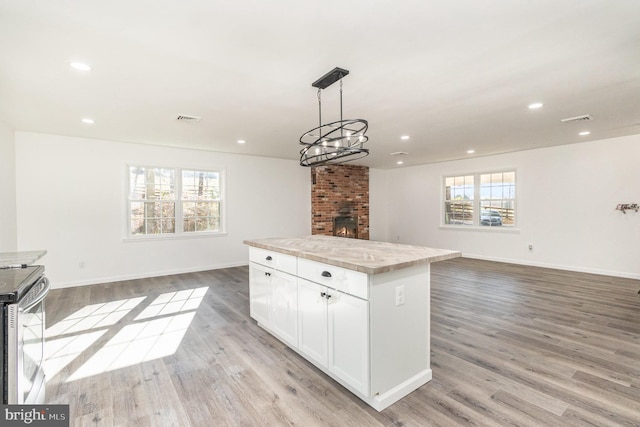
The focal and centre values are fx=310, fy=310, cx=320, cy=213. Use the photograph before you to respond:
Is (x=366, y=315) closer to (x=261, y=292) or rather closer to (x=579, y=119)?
(x=261, y=292)

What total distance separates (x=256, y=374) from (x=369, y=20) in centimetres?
262

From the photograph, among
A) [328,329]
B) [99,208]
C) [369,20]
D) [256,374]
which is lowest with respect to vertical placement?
[256,374]

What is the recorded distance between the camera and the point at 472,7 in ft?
5.95

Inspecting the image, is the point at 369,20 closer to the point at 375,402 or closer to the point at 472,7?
the point at 472,7

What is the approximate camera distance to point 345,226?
8516mm

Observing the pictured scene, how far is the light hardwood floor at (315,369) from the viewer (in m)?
1.93

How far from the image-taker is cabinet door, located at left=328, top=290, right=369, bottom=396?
1975 mm

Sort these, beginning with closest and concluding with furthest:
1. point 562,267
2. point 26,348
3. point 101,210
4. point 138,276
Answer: point 26,348
point 101,210
point 138,276
point 562,267

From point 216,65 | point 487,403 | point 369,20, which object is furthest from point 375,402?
point 216,65

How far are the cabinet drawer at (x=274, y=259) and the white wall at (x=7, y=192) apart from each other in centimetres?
331

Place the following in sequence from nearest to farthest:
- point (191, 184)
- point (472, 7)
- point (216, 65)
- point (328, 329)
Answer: point (472, 7) → point (328, 329) → point (216, 65) → point (191, 184)

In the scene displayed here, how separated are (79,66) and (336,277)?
266cm

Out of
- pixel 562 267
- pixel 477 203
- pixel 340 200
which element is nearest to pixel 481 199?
pixel 477 203

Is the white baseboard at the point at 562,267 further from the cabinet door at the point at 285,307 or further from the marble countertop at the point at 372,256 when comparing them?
the cabinet door at the point at 285,307
